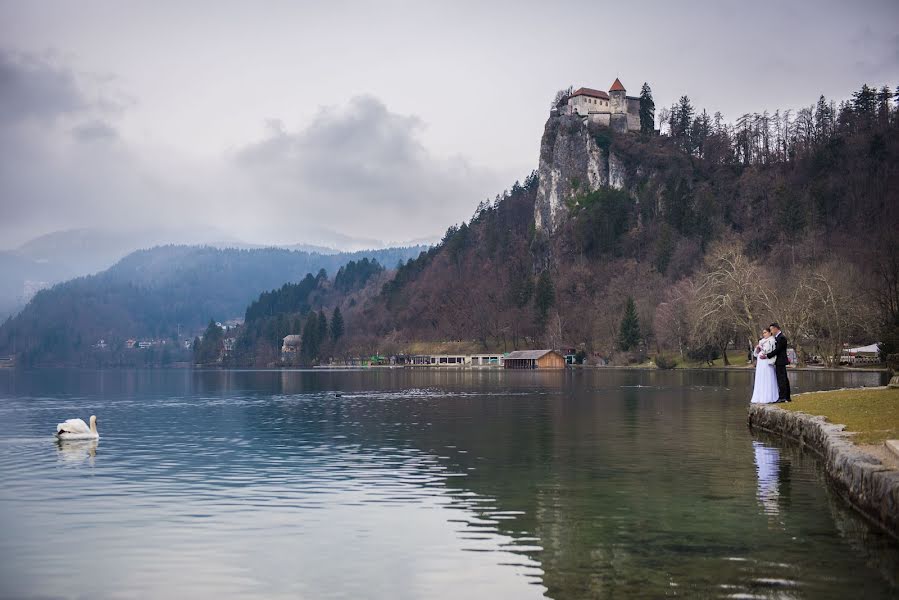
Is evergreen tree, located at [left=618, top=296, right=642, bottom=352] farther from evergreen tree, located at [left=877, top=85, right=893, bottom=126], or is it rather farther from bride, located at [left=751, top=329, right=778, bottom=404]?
bride, located at [left=751, top=329, right=778, bottom=404]

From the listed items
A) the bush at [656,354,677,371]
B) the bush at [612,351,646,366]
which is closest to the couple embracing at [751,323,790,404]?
the bush at [656,354,677,371]

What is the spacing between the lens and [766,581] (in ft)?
42.5

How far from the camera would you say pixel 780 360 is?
3597cm

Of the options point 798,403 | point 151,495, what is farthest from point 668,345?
point 151,495

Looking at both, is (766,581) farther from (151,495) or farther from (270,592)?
(151,495)

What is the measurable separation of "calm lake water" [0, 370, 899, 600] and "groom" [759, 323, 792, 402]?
3893 millimetres

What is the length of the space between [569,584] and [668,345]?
136 metres

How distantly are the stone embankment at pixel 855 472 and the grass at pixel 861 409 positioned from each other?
0.51 m

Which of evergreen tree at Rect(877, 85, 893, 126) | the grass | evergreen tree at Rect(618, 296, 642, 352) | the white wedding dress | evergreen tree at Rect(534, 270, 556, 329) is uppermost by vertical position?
evergreen tree at Rect(877, 85, 893, 126)

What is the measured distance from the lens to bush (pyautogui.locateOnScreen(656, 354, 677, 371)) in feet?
449

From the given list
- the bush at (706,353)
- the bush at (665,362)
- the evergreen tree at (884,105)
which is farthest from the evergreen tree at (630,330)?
the evergreen tree at (884,105)

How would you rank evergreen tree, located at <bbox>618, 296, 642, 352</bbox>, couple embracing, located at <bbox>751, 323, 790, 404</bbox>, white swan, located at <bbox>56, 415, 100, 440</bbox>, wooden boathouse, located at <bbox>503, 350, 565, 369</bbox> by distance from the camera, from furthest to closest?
wooden boathouse, located at <bbox>503, 350, 565, 369</bbox> < evergreen tree, located at <bbox>618, 296, 642, 352</bbox> < couple embracing, located at <bbox>751, 323, 790, 404</bbox> < white swan, located at <bbox>56, 415, 100, 440</bbox>

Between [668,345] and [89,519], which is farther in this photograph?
[668,345]

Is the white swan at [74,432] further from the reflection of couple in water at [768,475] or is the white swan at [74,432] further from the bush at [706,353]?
the bush at [706,353]
